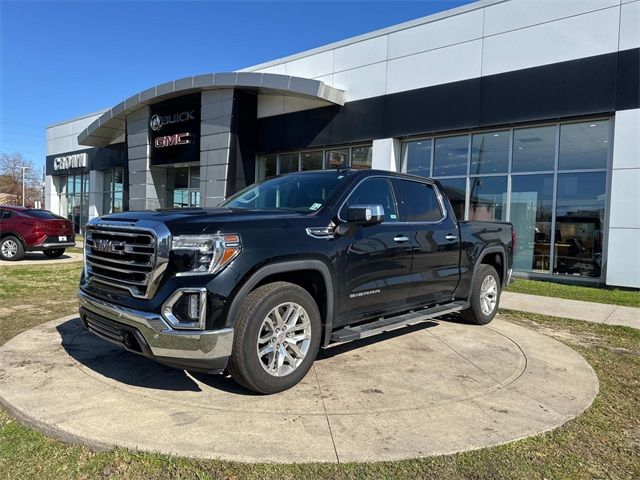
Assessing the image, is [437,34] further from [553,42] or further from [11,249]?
[11,249]

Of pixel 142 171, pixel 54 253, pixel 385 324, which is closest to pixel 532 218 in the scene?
pixel 385 324

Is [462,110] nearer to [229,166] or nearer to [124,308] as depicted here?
[229,166]

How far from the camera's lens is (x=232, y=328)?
3.46 meters

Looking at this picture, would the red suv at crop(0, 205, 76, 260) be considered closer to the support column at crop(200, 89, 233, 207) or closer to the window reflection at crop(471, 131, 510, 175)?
the support column at crop(200, 89, 233, 207)

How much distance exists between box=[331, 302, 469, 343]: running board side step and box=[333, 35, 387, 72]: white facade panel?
35.4ft

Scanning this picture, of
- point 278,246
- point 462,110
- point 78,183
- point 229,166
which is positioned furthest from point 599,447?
point 78,183

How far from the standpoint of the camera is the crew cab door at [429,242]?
5.15m

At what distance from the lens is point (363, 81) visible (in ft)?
→ 48.8

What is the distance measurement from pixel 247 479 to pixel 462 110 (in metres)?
11.9

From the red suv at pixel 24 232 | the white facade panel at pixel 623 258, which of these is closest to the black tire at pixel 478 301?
the white facade panel at pixel 623 258

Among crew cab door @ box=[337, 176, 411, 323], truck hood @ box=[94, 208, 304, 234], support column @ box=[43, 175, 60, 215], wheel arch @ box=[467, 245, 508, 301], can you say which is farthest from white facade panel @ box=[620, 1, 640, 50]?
support column @ box=[43, 175, 60, 215]

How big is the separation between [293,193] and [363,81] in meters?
11.1

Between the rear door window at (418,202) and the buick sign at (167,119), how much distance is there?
15.5 metres

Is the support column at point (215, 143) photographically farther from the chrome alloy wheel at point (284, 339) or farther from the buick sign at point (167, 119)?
the chrome alloy wheel at point (284, 339)
